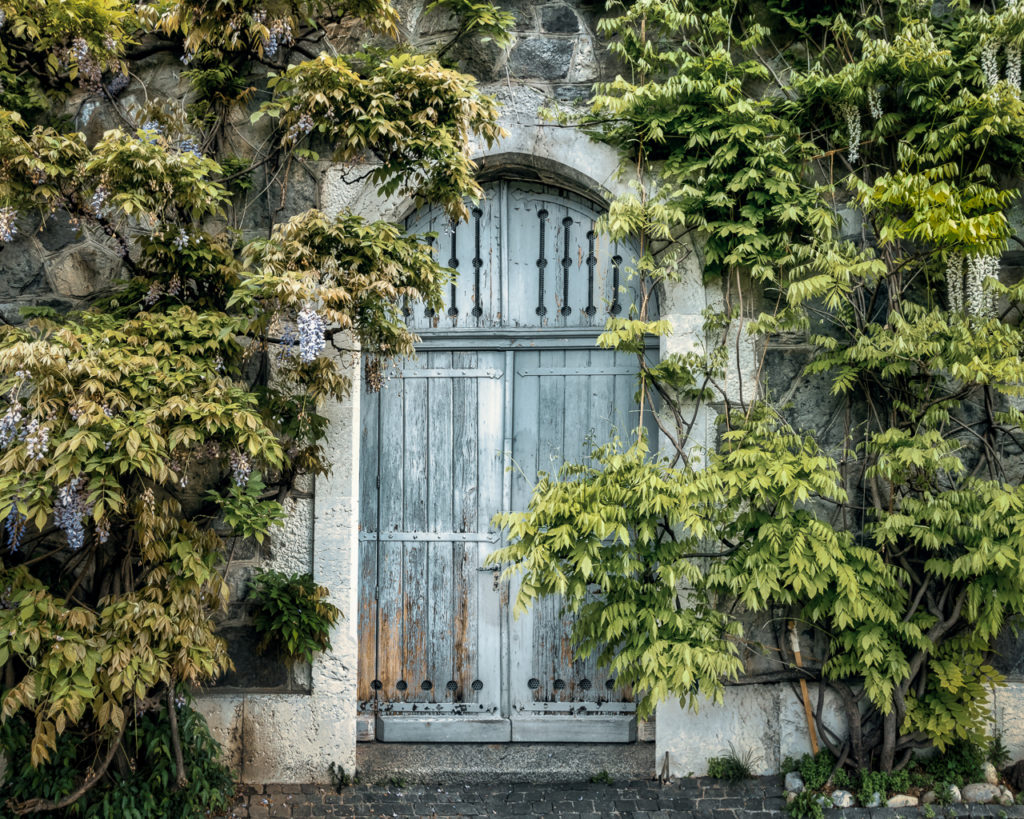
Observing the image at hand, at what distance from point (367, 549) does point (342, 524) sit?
0.27m

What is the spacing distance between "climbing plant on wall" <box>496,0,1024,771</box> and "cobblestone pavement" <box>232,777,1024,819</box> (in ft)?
1.17

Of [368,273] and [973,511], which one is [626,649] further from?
[368,273]

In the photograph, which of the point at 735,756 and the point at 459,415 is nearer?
the point at 735,756

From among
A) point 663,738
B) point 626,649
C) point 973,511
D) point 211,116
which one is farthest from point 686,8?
point 663,738

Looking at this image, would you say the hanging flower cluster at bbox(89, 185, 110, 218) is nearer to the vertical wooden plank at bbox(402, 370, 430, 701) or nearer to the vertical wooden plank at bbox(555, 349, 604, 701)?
the vertical wooden plank at bbox(402, 370, 430, 701)

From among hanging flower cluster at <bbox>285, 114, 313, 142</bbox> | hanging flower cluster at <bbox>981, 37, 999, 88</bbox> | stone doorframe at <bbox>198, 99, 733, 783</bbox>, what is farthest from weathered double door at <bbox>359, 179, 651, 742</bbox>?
hanging flower cluster at <bbox>981, 37, 999, 88</bbox>

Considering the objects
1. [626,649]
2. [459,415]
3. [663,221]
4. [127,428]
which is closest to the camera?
[127,428]

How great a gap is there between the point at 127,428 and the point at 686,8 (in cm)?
281

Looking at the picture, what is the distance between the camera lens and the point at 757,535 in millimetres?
3170

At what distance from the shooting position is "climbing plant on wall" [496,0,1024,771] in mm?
3039

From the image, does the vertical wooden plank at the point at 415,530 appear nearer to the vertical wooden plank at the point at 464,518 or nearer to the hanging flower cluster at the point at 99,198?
the vertical wooden plank at the point at 464,518

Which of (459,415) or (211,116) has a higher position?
(211,116)

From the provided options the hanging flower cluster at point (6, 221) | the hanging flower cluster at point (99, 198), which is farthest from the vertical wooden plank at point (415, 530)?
the hanging flower cluster at point (6, 221)

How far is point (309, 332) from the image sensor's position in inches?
110
